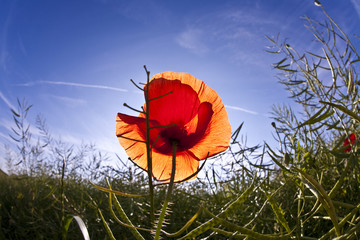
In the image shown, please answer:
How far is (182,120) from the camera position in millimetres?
448

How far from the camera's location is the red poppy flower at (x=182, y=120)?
43 centimetres

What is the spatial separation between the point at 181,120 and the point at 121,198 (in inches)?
17.5

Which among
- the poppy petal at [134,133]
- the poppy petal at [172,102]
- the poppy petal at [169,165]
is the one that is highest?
the poppy petal at [172,102]

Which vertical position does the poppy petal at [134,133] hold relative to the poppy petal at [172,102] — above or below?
below

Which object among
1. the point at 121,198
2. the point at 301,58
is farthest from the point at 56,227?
the point at 301,58

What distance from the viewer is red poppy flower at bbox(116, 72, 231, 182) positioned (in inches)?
16.8

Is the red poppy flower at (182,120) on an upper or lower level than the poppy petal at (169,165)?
upper

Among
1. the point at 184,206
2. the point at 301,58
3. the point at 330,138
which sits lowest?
the point at 184,206

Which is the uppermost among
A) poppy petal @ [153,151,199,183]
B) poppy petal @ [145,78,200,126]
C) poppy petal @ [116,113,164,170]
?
poppy petal @ [145,78,200,126]

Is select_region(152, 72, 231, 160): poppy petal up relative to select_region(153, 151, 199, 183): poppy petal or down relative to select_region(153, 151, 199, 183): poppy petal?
up

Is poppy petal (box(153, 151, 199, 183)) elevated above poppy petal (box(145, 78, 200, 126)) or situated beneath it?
situated beneath

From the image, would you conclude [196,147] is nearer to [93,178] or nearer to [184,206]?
[184,206]

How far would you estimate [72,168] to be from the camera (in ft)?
4.46

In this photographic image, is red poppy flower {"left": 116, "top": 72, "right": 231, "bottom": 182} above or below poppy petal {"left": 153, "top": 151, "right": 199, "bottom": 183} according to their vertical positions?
above
